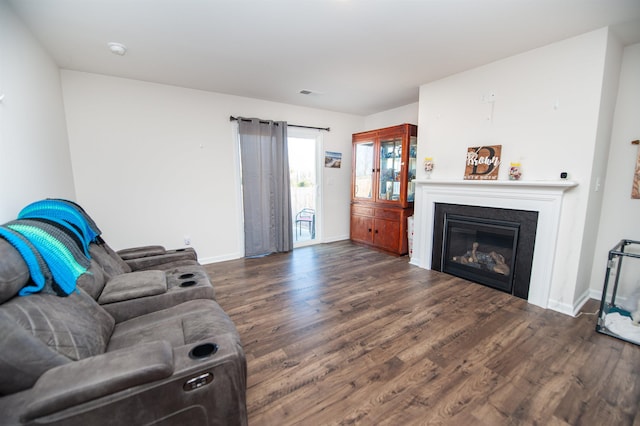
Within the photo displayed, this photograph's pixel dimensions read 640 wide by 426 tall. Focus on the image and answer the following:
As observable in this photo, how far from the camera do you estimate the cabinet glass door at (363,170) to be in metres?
4.66

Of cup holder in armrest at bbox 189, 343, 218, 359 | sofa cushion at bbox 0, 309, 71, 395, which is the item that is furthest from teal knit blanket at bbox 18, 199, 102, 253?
cup holder in armrest at bbox 189, 343, 218, 359

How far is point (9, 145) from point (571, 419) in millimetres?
3628

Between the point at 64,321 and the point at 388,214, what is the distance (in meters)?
Result: 3.89

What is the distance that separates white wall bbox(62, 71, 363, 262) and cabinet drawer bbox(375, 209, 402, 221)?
2121 mm

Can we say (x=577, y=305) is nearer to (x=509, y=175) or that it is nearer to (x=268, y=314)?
(x=509, y=175)

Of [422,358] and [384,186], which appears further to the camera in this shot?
[384,186]

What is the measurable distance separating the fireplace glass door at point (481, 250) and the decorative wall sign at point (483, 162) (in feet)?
1.62

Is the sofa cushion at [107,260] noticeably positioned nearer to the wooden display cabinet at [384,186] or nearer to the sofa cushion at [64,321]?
the sofa cushion at [64,321]

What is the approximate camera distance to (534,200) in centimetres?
262

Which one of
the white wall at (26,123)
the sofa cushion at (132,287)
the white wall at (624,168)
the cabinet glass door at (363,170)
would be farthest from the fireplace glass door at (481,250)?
the white wall at (26,123)

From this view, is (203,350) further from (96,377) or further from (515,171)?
(515,171)

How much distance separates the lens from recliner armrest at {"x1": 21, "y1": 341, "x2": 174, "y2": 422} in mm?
891

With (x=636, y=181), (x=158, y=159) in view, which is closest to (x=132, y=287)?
(x=158, y=159)

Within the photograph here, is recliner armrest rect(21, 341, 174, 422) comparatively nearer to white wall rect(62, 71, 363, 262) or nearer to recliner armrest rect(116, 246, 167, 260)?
recliner armrest rect(116, 246, 167, 260)
